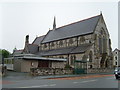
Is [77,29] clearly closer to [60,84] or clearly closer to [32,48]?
[32,48]

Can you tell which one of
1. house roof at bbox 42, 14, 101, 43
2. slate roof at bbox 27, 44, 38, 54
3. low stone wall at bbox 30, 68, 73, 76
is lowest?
low stone wall at bbox 30, 68, 73, 76

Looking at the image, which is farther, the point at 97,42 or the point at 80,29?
the point at 80,29

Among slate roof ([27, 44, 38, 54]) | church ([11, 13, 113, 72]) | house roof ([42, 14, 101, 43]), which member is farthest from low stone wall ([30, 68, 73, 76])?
slate roof ([27, 44, 38, 54])

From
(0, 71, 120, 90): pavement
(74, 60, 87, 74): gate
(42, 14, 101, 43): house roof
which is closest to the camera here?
(0, 71, 120, 90): pavement

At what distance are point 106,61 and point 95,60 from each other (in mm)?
5956

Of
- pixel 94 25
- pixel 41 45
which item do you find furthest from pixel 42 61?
pixel 41 45

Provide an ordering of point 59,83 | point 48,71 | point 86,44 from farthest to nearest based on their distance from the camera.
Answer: point 86,44 → point 48,71 → point 59,83

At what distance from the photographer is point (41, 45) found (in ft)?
205

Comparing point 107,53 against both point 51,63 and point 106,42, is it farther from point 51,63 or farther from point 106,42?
point 51,63

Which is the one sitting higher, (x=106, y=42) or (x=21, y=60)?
(x=106, y=42)

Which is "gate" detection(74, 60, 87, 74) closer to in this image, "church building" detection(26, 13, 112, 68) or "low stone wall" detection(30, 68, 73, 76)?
"low stone wall" detection(30, 68, 73, 76)

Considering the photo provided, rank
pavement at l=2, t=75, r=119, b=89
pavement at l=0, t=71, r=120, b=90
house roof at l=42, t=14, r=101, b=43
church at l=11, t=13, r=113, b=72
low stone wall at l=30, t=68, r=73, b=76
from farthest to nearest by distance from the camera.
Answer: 1. house roof at l=42, t=14, r=101, b=43
2. church at l=11, t=13, r=113, b=72
3. low stone wall at l=30, t=68, r=73, b=76
4. pavement at l=0, t=71, r=120, b=90
5. pavement at l=2, t=75, r=119, b=89

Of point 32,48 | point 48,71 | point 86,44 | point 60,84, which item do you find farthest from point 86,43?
point 60,84

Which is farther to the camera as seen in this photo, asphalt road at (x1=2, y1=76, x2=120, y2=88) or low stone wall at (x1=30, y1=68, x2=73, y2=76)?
low stone wall at (x1=30, y1=68, x2=73, y2=76)
